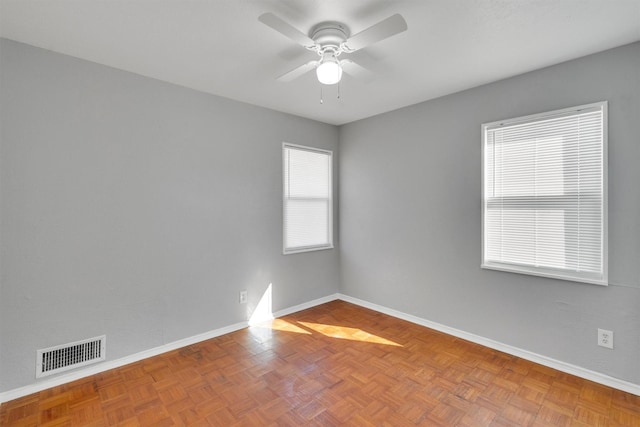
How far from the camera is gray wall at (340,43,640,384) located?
6.93 ft

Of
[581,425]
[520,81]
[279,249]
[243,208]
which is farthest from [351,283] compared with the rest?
[520,81]

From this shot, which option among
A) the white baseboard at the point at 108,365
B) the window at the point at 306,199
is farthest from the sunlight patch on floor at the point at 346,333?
the window at the point at 306,199

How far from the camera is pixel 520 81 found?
256 centimetres

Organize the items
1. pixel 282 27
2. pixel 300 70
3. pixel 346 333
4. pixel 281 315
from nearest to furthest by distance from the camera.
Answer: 1. pixel 282 27
2. pixel 300 70
3. pixel 346 333
4. pixel 281 315

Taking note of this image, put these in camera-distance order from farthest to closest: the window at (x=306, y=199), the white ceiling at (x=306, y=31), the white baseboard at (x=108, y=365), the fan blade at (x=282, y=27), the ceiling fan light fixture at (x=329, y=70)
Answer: the window at (x=306, y=199) → the white baseboard at (x=108, y=365) → the ceiling fan light fixture at (x=329, y=70) → the white ceiling at (x=306, y=31) → the fan blade at (x=282, y=27)

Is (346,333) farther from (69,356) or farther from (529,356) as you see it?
(69,356)

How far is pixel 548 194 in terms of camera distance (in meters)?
2.45

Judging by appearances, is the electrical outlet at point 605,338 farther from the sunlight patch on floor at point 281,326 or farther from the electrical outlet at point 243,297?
the electrical outlet at point 243,297

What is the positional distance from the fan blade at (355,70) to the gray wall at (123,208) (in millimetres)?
1316

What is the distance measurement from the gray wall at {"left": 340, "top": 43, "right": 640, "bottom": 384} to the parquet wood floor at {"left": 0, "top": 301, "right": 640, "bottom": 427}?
34 cm

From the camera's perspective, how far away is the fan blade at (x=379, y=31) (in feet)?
4.84

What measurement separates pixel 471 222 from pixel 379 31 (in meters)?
2.05

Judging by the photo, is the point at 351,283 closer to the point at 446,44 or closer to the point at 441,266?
the point at 441,266

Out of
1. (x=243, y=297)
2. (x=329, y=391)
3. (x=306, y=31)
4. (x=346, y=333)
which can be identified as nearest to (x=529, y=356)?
(x=346, y=333)
